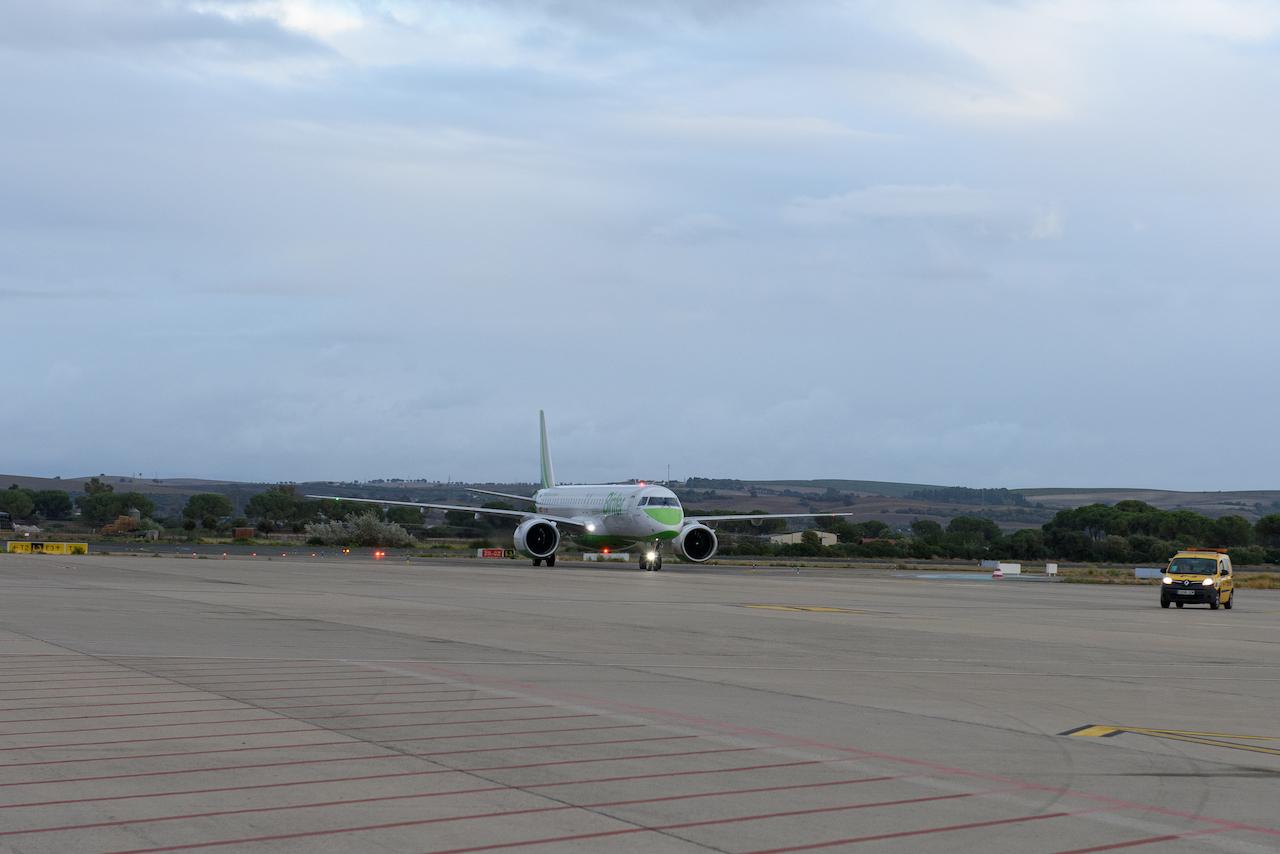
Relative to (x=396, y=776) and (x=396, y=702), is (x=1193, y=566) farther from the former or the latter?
(x=396, y=776)

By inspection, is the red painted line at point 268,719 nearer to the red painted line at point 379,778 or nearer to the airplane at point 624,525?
the red painted line at point 379,778

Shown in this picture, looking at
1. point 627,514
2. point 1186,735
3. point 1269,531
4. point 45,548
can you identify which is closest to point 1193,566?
point 627,514

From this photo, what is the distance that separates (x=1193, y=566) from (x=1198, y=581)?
4.28ft

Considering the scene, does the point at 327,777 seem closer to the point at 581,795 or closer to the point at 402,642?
the point at 581,795

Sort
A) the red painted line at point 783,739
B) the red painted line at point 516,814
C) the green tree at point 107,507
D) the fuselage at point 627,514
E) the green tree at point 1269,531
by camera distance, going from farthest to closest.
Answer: the green tree at point 107,507, the green tree at point 1269,531, the fuselage at point 627,514, the red painted line at point 783,739, the red painted line at point 516,814

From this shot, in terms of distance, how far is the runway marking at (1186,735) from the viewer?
42.4ft

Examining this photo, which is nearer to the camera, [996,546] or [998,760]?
[998,760]

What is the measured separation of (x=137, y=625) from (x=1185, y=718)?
54.9 feet

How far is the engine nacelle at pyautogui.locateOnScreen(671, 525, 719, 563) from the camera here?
191ft

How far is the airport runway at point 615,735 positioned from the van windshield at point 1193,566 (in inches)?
515

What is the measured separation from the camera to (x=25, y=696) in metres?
14.1

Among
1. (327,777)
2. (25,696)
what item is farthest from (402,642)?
(327,777)

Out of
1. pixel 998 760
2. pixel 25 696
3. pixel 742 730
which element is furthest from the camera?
pixel 25 696

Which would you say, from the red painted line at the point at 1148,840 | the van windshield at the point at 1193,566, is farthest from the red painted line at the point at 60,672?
the van windshield at the point at 1193,566
